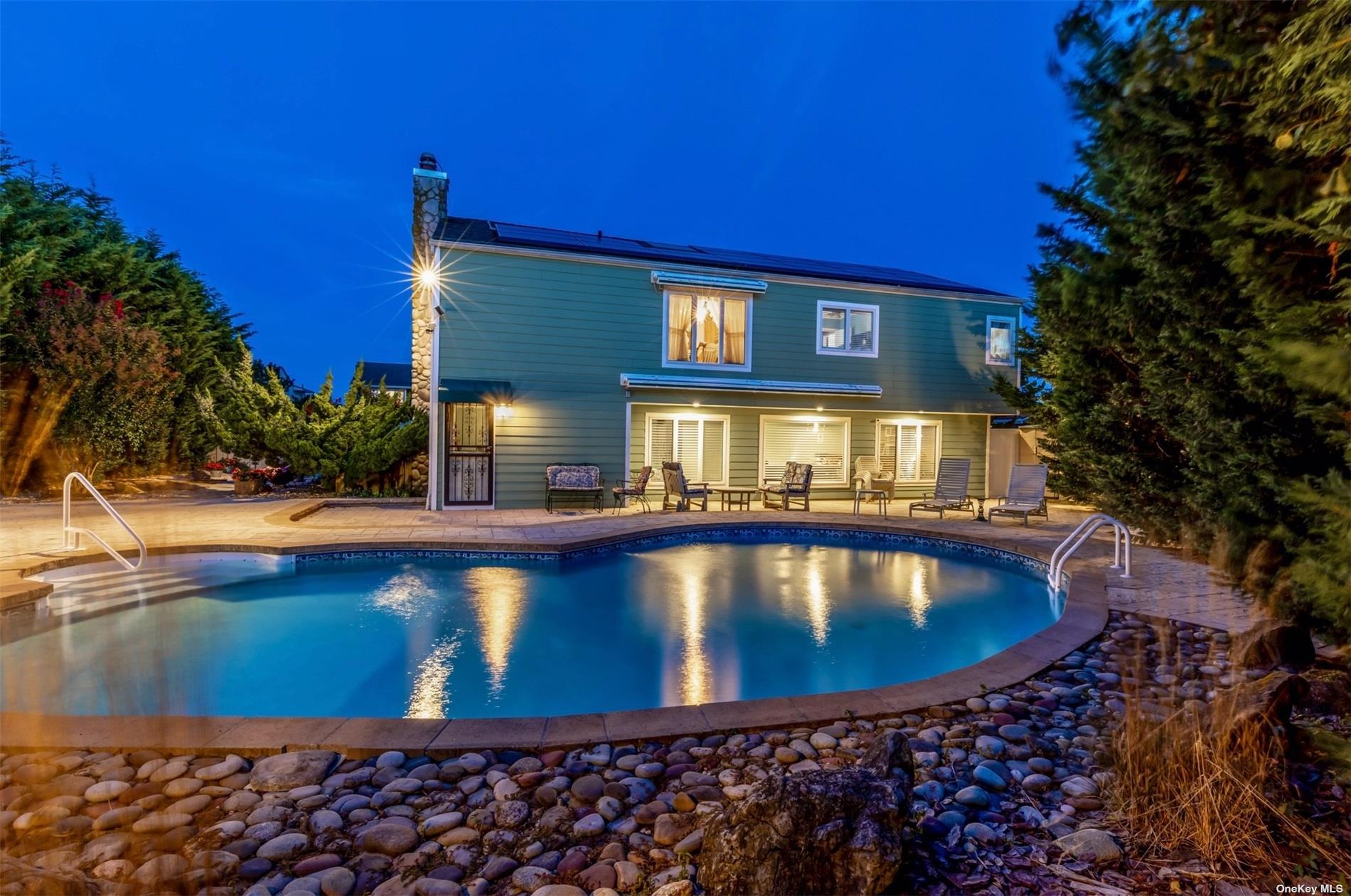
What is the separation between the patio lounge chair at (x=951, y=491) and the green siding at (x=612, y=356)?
241 centimetres

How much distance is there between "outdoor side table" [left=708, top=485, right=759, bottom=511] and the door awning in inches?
170

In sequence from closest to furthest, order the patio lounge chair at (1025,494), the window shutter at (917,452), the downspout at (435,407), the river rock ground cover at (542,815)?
the river rock ground cover at (542,815) → the patio lounge chair at (1025,494) → the downspout at (435,407) → the window shutter at (917,452)

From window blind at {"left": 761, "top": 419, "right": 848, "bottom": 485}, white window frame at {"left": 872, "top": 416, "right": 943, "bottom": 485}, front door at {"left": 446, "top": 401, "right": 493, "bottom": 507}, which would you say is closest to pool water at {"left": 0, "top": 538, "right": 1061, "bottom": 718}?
front door at {"left": 446, "top": 401, "right": 493, "bottom": 507}

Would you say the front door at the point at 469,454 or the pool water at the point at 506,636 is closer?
the pool water at the point at 506,636

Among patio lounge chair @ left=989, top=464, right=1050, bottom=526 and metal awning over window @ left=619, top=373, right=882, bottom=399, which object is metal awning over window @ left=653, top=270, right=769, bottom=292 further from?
patio lounge chair @ left=989, top=464, right=1050, bottom=526

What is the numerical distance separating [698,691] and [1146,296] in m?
3.46

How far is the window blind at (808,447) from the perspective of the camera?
13.6 meters

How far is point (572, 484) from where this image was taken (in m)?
11.5

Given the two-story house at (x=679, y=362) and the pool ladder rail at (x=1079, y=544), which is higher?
the two-story house at (x=679, y=362)

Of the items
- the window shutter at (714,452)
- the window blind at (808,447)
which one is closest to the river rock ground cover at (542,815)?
the window shutter at (714,452)

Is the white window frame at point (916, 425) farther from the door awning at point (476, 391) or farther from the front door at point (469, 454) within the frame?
the front door at point (469, 454)

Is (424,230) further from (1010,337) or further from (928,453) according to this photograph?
(1010,337)

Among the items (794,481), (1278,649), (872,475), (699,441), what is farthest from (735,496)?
(1278,649)

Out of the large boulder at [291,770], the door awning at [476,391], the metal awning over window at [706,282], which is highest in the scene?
the metal awning over window at [706,282]
